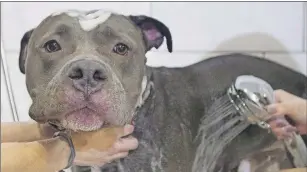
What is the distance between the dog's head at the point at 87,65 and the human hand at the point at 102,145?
0.13 feet

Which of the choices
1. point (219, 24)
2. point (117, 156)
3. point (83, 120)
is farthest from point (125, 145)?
point (219, 24)

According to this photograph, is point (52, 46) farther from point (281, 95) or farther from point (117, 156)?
point (281, 95)

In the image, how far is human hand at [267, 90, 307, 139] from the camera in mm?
1200

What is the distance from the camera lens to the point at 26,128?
0.95 meters

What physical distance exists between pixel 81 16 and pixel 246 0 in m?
0.51

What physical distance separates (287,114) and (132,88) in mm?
403

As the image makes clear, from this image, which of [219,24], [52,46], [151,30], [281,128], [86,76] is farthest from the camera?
[219,24]

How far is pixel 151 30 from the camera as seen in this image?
3.64 ft

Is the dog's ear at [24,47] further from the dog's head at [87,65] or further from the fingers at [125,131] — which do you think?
the fingers at [125,131]

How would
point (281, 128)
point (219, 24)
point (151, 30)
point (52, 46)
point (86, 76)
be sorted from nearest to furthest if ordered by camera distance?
point (86, 76) < point (52, 46) < point (151, 30) < point (281, 128) < point (219, 24)

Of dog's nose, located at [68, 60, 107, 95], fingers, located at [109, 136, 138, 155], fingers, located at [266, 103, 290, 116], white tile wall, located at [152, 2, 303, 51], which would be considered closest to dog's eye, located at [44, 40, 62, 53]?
dog's nose, located at [68, 60, 107, 95]

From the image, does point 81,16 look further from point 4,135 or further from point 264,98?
point 264,98

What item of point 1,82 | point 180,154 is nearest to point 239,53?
point 180,154

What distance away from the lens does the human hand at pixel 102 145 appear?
95 cm
